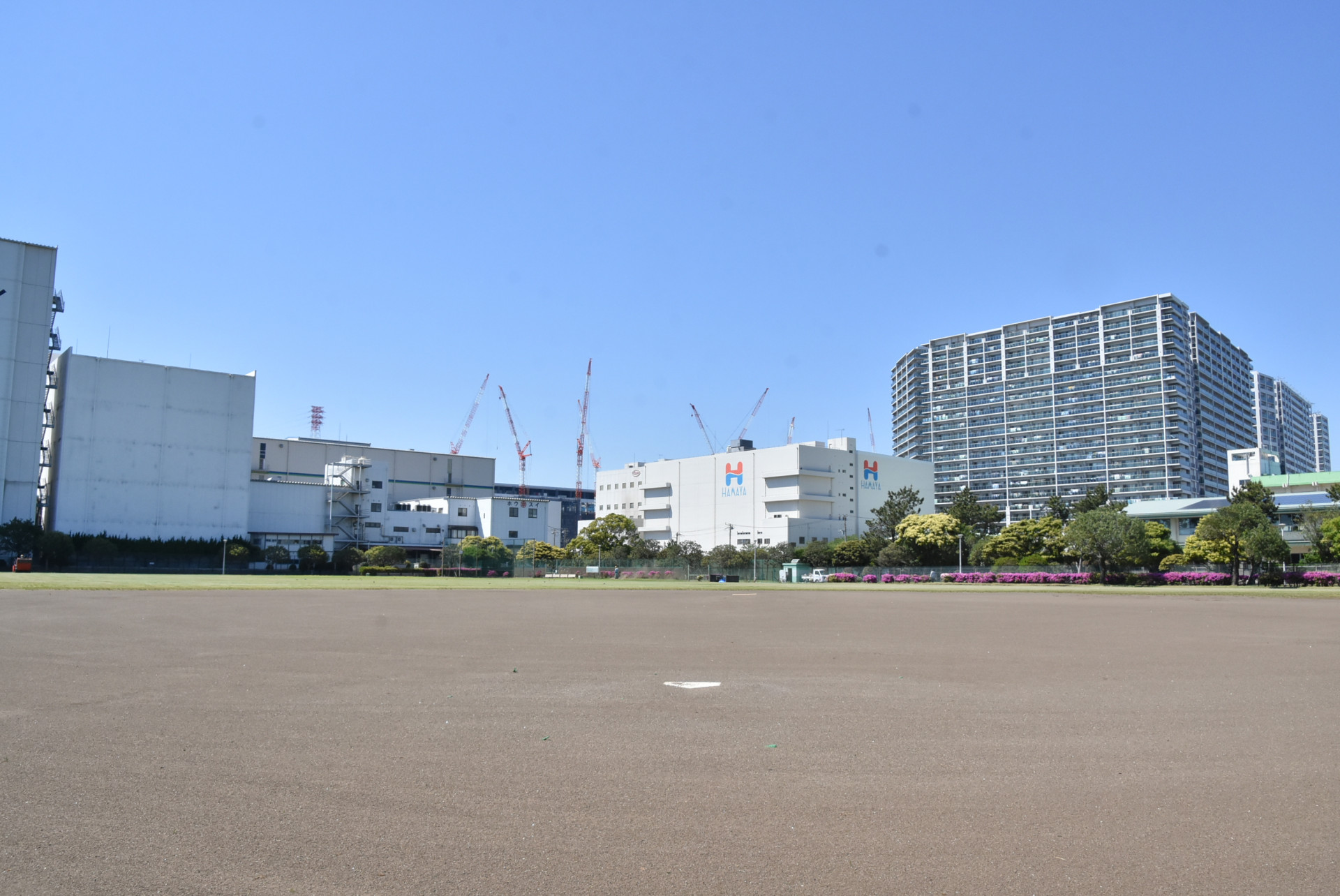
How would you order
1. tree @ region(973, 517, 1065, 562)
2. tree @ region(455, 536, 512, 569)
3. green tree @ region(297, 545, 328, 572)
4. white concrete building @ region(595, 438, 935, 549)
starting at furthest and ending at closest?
white concrete building @ region(595, 438, 935, 549)
tree @ region(455, 536, 512, 569)
green tree @ region(297, 545, 328, 572)
tree @ region(973, 517, 1065, 562)

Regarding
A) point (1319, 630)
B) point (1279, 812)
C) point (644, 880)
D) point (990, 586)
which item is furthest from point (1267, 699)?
point (990, 586)

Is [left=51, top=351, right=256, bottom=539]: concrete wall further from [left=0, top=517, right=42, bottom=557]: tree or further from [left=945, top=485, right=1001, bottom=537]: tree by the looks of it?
[left=945, top=485, right=1001, bottom=537]: tree

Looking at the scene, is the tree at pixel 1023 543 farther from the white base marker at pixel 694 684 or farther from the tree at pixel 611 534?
the white base marker at pixel 694 684

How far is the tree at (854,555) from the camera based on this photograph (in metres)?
121

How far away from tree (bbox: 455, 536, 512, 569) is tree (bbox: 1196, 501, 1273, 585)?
78.3m

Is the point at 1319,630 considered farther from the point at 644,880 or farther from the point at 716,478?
the point at 716,478

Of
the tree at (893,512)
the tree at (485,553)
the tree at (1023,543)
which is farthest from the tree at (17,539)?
the tree at (893,512)

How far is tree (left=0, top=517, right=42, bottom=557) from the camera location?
94438 millimetres

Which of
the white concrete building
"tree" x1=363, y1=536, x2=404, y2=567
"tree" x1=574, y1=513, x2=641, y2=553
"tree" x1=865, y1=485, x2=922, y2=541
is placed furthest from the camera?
the white concrete building

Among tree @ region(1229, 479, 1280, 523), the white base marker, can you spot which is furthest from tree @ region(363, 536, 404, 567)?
the white base marker

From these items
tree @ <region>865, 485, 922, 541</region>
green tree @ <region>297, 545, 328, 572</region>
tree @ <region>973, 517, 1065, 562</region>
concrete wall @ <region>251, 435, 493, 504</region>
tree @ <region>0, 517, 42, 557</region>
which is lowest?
green tree @ <region>297, 545, 328, 572</region>

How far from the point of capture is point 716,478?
6752 inches

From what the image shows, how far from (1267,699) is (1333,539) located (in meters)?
88.1

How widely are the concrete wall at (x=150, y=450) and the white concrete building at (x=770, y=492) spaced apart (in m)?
81.0
